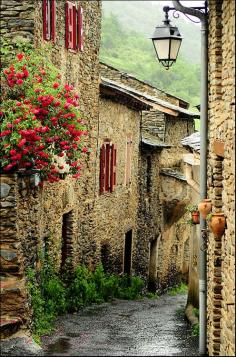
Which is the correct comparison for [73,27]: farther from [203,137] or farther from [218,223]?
[218,223]

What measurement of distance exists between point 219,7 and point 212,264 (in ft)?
9.97

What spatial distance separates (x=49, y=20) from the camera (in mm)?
13516

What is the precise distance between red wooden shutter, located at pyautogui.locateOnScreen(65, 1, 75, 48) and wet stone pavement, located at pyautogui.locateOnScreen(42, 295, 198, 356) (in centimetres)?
526

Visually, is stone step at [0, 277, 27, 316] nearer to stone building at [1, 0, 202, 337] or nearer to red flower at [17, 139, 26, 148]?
stone building at [1, 0, 202, 337]

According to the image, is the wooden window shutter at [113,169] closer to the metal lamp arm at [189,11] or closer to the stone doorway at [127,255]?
the stone doorway at [127,255]

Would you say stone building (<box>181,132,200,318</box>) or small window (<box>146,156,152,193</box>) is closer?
stone building (<box>181,132,200,318</box>)

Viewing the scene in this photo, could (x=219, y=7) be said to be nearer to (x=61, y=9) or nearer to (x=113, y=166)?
(x=61, y=9)

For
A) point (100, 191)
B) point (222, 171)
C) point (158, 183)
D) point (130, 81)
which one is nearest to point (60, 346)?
point (222, 171)

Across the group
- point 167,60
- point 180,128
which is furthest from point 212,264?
point 180,128

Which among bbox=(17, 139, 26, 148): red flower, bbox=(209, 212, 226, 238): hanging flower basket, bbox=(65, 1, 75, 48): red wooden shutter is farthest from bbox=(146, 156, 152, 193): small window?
bbox=(209, 212, 226, 238): hanging flower basket

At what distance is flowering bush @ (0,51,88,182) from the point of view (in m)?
10.6

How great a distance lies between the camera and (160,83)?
5978 cm

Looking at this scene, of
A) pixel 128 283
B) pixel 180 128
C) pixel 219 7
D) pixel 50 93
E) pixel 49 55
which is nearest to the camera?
pixel 219 7

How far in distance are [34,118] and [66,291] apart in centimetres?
504
